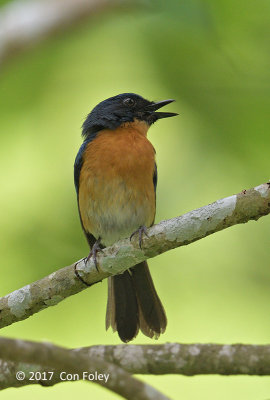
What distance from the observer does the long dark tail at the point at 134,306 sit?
532cm

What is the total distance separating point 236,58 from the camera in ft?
17.4

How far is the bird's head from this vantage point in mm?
5672

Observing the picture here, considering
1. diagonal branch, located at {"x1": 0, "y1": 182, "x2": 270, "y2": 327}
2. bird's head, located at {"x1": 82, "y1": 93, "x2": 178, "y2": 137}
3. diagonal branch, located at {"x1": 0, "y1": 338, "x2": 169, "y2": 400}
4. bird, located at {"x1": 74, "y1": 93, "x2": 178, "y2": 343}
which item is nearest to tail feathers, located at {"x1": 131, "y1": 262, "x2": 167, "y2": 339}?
bird, located at {"x1": 74, "y1": 93, "x2": 178, "y2": 343}

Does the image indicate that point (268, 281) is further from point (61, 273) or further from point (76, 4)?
point (76, 4)

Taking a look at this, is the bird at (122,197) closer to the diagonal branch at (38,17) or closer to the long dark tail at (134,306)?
the long dark tail at (134,306)

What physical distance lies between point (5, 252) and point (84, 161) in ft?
3.96

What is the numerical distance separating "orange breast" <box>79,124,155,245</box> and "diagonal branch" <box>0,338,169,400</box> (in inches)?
99.9

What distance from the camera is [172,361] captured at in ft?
10.9

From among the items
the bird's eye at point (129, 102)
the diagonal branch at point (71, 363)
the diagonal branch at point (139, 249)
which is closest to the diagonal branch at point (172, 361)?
the diagonal branch at point (71, 363)

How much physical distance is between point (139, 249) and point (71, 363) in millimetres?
1535

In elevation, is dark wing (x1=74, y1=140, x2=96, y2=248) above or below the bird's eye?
below

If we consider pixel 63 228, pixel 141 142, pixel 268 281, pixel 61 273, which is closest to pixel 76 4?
pixel 141 142

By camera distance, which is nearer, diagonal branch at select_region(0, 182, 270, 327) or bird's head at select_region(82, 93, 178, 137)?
diagonal branch at select_region(0, 182, 270, 327)
